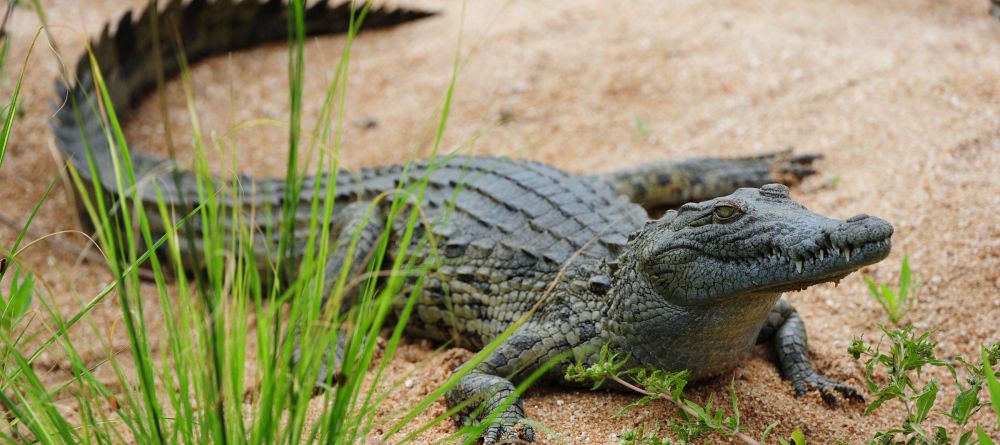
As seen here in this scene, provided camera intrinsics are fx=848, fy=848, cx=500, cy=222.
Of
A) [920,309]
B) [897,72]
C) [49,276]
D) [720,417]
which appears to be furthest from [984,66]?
[49,276]

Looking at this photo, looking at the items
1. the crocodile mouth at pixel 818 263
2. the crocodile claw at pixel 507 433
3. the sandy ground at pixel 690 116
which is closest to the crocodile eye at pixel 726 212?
the crocodile mouth at pixel 818 263

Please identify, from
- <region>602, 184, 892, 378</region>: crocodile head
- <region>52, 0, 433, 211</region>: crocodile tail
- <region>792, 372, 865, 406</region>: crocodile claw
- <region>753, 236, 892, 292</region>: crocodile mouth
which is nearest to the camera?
<region>753, 236, 892, 292</region>: crocodile mouth

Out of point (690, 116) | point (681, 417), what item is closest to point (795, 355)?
point (681, 417)

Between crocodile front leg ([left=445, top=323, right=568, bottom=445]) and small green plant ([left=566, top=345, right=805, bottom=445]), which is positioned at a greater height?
small green plant ([left=566, top=345, right=805, bottom=445])

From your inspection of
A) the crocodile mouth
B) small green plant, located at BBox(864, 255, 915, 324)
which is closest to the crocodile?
the crocodile mouth

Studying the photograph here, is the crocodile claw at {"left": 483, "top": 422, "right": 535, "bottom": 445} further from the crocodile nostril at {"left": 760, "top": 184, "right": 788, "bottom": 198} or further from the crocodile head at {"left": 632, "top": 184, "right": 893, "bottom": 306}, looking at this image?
the crocodile nostril at {"left": 760, "top": 184, "right": 788, "bottom": 198}

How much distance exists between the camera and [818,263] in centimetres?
246

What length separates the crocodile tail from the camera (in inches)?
201

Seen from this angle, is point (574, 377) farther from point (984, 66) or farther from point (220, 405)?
point (984, 66)

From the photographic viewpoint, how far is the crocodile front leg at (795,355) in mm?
3332

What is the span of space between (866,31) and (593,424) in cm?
515

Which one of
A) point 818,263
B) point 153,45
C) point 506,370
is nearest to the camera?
point 818,263

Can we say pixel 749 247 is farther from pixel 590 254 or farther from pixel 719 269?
pixel 590 254

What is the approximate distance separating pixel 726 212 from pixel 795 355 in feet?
3.27
